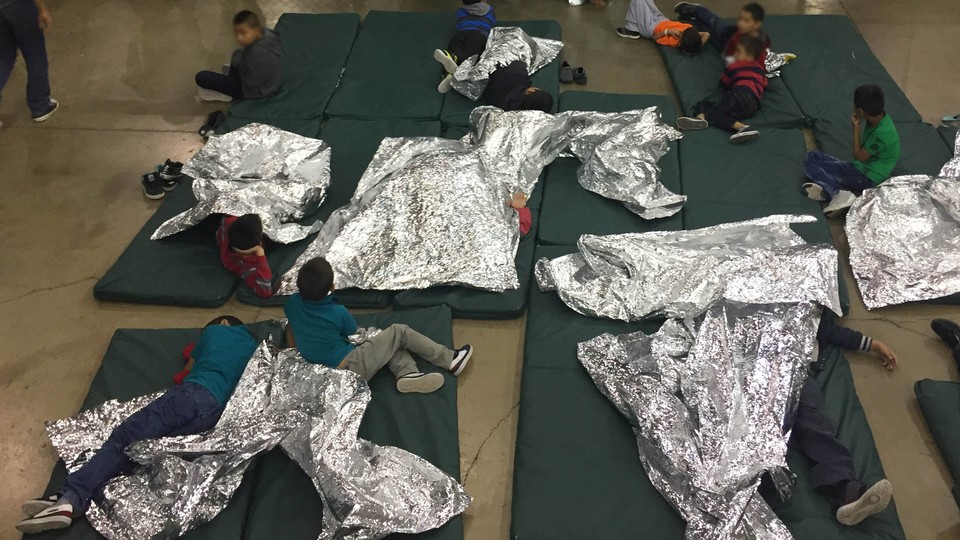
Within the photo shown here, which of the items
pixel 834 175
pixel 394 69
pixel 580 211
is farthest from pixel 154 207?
pixel 834 175

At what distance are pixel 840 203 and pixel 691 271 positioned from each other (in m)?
1.15

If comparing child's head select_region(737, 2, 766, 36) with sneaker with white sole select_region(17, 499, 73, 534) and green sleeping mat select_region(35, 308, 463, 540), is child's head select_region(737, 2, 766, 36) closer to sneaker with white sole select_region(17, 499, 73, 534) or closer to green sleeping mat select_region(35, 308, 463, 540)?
green sleeping mat select_region(35, 308, 463, 540)

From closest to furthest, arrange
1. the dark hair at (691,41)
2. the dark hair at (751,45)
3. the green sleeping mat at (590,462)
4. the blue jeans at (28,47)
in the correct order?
the green sleeping mat at (590,462) < the dark hair at (751,45) < the blue jeans at (28,47) < the dark hair at (691,41)

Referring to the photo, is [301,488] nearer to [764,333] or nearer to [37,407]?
[37,407]

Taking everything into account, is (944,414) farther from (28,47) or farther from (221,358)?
(28,47)

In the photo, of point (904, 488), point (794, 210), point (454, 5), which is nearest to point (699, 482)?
point (904, 488)

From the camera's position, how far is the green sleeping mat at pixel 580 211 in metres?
3.78

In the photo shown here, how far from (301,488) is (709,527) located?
152cm

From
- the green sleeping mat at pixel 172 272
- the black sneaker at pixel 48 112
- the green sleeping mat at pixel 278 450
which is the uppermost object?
the black sneaker at pixel 48 112

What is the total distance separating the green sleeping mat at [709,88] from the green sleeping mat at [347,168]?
165cm

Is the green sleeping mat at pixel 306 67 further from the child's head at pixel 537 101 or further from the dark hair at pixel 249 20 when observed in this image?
the child's head at pixel 537 101

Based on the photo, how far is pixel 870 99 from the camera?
147 inches

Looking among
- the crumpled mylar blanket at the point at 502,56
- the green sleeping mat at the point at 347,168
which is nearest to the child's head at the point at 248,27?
the green sleeping mat at the point at 347,168

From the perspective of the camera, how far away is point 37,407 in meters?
3.26
